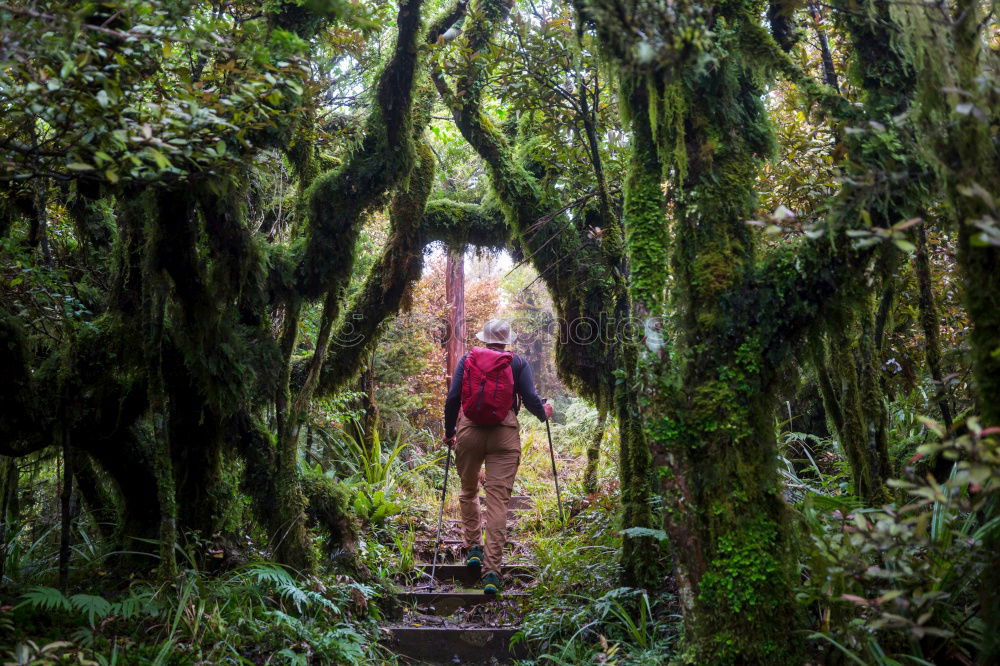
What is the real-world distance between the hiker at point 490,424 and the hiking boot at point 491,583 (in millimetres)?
97

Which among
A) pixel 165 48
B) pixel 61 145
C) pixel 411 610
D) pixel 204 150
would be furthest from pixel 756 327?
pixel 411 610

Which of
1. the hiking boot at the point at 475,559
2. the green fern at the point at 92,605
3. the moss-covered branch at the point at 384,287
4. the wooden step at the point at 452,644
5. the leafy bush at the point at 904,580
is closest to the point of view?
the leafy bush at the point at 904,580

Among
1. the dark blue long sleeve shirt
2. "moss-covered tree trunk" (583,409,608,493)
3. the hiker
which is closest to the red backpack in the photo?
the hiker

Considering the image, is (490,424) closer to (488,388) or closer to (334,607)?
(488,388)

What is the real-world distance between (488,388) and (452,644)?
2.28 m

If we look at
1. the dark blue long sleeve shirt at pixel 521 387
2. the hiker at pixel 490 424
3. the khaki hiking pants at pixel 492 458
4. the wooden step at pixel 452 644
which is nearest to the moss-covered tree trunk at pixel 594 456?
the hiker at pixel 490 424

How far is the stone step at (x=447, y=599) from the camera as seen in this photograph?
226 inches

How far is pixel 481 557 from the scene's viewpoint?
633 cm

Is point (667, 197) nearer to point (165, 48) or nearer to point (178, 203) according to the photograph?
point (165, 48)

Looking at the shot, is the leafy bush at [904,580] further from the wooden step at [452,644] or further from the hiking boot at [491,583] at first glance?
the hiking boot at [491,583]

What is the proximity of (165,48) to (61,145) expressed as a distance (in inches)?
28.9

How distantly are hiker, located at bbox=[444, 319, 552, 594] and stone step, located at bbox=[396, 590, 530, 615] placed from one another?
11.2 inches

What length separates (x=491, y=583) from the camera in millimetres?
5797

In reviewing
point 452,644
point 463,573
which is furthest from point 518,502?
point 452,644
